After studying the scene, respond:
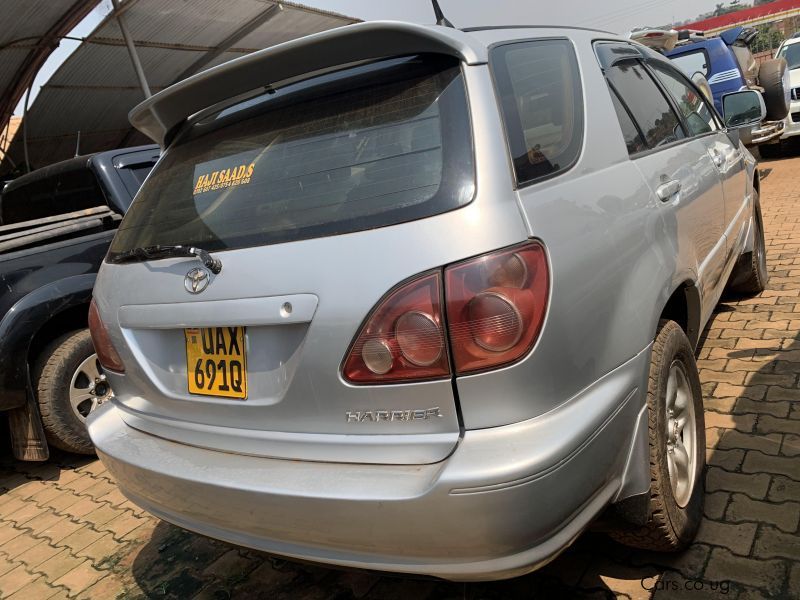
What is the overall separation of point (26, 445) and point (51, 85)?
A: 10745 mm

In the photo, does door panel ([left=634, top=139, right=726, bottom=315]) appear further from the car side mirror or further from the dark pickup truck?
the dark pickup truck

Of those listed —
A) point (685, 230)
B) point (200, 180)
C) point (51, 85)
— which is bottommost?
point (685, 230)

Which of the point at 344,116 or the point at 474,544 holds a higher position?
the point at 344,116

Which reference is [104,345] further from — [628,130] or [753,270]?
[753,270]

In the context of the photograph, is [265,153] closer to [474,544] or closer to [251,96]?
[251,96]

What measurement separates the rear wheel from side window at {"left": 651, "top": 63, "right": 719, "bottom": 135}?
3413mm

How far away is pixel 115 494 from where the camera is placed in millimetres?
3457

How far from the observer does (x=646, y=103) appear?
2.73 m

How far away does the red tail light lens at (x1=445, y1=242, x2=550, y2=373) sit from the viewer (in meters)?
1.55

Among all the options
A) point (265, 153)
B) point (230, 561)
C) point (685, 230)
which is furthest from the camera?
point (230, 561)

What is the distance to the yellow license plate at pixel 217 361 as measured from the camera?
180 centimetres

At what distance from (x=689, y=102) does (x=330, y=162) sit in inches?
97.6

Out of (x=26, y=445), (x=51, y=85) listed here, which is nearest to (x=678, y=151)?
(x=26, y=445)

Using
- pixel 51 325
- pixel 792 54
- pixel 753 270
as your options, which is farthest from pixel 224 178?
pixel 792 54
